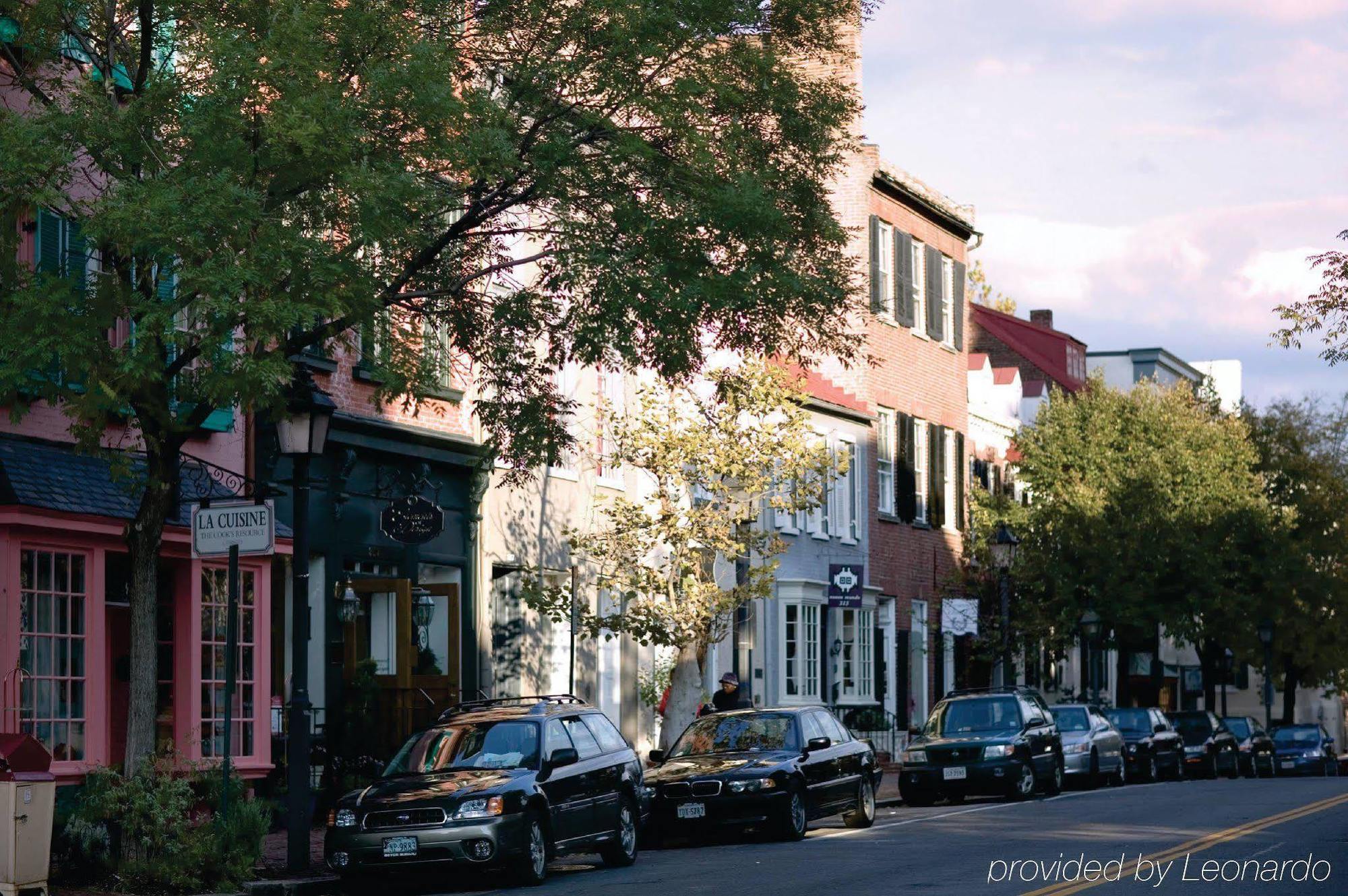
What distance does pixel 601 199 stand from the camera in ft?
57.1

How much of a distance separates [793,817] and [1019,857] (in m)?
3.70

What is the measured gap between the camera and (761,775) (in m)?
20.7

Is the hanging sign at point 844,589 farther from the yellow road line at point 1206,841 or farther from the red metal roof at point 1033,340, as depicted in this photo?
the red metal roof at point 1033,340

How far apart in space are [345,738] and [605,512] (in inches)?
217

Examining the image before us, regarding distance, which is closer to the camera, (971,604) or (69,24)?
(69,24)

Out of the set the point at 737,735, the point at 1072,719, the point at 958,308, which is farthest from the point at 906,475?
the point at 737,735

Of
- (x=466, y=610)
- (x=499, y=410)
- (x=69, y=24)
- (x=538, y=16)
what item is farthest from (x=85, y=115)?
(x=466, y=610)

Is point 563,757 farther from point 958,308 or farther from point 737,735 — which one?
point 958,308

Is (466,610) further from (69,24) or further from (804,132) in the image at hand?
(69,24)

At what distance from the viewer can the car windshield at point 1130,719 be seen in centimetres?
3753

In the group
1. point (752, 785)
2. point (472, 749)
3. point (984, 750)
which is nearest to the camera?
point (472, 749)

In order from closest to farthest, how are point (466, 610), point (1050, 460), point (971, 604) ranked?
point (466, 610), point (971, 604), point (1050, 460)

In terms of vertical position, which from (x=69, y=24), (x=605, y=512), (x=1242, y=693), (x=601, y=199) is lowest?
(x=1242, y=693)

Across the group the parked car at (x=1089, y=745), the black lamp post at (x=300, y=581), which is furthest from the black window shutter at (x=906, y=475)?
the black lamp post at (x=300, y=581)
